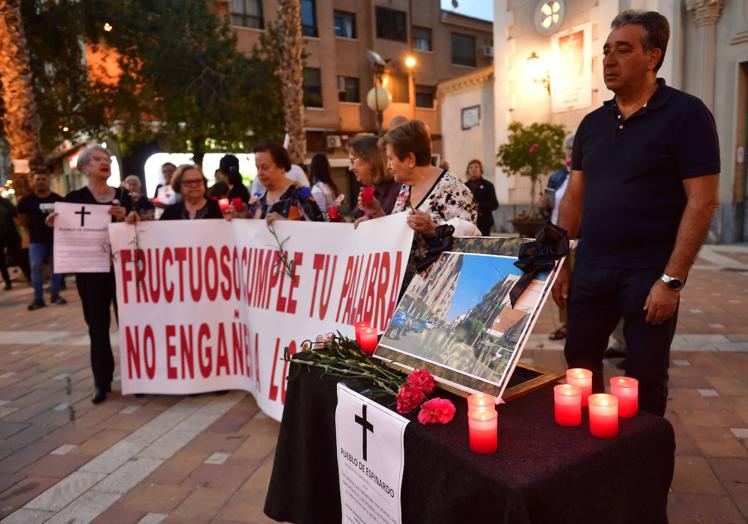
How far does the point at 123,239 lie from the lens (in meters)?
4.27

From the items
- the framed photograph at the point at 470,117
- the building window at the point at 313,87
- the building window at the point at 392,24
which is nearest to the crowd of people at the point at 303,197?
the framed photograph at the point at 470,117

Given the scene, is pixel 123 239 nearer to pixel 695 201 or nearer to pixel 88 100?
pixel 695 201

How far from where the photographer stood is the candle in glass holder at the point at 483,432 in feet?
4.53

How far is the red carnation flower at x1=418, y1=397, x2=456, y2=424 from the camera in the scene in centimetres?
153

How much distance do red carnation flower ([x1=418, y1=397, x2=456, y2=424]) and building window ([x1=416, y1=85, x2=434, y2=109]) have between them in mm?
28736

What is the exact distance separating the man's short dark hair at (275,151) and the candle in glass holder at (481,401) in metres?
2.83

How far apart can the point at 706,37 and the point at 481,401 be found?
1316 cm

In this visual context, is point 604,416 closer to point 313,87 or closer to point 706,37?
point 706,37

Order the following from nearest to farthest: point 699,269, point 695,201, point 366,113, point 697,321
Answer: point 695,201 < point 697,321 < point 699,269 < point 366,113

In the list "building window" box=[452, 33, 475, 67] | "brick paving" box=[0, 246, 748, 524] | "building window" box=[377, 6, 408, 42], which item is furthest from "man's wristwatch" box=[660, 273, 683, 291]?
"building window" box=[452, 33, 475, 67]

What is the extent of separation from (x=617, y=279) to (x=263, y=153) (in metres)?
2.60

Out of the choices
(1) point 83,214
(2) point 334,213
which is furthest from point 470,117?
(2) point 334,213

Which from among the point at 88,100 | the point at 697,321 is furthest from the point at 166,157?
the point at 697,321

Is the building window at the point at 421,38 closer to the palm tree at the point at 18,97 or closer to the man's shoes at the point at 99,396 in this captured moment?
the palm tree at the point at 18,97
